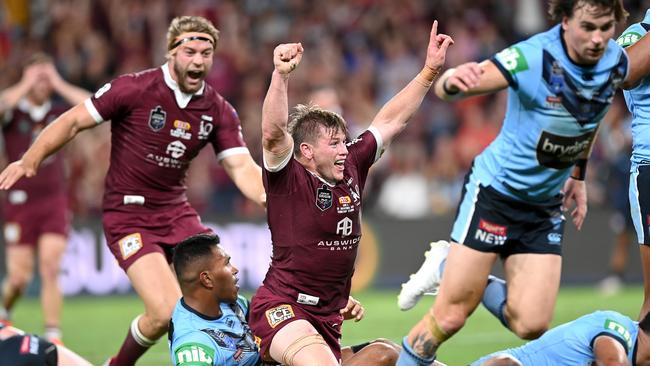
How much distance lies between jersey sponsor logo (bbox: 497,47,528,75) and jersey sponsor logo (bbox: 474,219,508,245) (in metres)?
0.98

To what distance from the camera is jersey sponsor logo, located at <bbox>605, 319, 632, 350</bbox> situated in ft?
20.5

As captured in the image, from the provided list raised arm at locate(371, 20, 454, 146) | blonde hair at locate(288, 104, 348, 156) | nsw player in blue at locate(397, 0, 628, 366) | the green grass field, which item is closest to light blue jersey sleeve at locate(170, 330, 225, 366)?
nsw player in blue at locate(397, 0, 628, 366)

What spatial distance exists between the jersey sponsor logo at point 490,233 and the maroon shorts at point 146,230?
2360 millimetres

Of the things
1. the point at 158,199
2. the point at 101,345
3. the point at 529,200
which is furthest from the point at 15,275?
the point at 529,200

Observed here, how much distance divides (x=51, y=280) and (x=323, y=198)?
511 centimetres

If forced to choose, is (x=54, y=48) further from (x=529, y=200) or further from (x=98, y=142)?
(x=529, y=200)

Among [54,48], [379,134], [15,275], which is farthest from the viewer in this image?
[54,48]

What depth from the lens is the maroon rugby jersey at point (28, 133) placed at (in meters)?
11.6

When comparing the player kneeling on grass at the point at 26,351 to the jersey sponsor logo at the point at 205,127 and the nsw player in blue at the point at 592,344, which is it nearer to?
the nsw player in blue at the point at 592,344

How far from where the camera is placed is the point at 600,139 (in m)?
17.4

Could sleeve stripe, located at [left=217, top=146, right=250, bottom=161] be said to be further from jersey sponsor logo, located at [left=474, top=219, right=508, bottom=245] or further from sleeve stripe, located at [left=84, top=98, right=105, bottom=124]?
jersey sponsor logo, located at [left=474, top=219, right=508, bottom=245]

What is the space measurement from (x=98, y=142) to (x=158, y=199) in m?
7.94

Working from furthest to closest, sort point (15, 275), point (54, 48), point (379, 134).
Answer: point (54, 48) < point (15, 275) < point (379, 134)

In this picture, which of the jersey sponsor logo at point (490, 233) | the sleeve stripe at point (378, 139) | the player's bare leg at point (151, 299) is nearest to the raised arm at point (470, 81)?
the jersey sponsor logo at point (490, 233)
